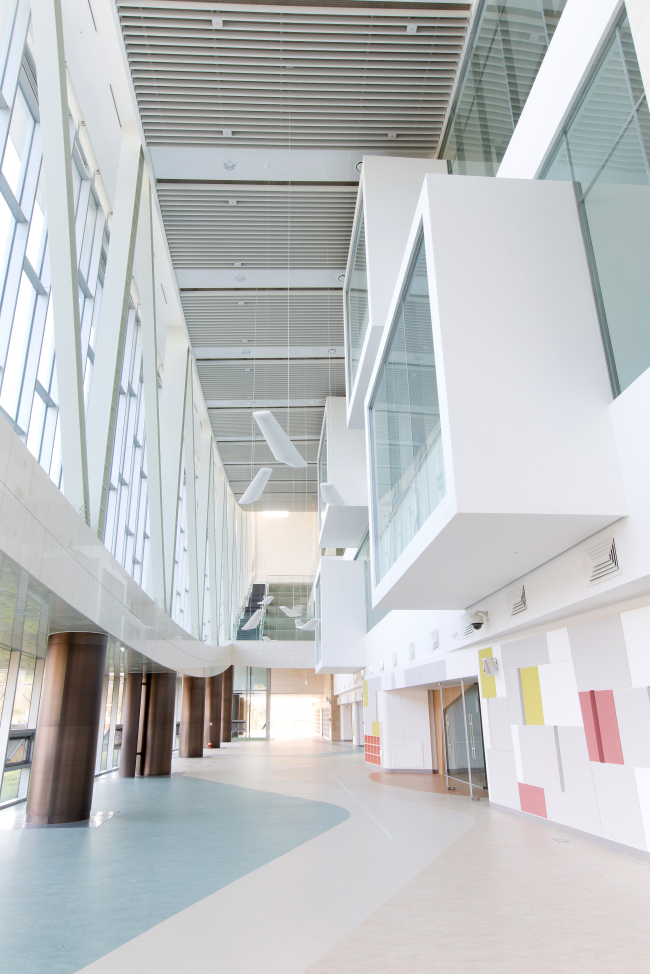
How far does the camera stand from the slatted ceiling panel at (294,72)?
32.3ft

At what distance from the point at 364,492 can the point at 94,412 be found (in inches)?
383

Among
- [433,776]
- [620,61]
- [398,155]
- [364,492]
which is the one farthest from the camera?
[364,492]

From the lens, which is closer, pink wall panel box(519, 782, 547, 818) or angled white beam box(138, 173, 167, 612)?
pink wall panel box(519, 782, 547, 818)

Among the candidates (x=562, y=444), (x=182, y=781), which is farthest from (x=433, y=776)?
(x=562, y=444)

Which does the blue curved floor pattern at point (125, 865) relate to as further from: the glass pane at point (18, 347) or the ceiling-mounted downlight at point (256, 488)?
the glass pane at point (18, 347)

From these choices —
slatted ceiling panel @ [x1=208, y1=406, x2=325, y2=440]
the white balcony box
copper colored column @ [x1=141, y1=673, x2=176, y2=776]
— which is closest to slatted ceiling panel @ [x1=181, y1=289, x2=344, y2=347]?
the white balcony box

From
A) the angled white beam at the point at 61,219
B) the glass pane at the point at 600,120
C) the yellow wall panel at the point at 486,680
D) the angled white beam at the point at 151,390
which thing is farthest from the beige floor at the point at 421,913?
the angled white beam at the point at 151,390

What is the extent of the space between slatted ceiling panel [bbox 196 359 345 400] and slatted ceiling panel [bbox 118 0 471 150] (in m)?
8.50

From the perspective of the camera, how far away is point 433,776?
15.3 meters

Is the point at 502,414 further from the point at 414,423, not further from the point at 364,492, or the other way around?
the point at 364,492

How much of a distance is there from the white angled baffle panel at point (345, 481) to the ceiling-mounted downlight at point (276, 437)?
846 cm

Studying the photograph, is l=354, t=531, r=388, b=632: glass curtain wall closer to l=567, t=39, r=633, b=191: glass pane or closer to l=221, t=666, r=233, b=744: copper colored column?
l=567, t=39, r=633, b=191: glass pane

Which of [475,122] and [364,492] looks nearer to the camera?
[475,122]

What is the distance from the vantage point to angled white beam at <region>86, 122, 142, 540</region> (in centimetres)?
973
